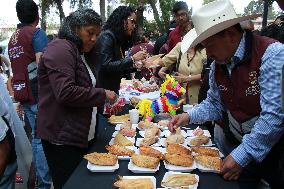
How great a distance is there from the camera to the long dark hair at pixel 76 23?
233 centimetres

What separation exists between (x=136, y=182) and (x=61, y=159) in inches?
31.9

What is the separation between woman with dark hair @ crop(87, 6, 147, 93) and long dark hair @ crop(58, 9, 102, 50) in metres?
1.07

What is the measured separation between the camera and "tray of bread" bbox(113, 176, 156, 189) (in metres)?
1.74

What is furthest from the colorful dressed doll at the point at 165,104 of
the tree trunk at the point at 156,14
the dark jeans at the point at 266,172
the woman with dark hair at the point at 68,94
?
the tree trunk at the point at 156,14

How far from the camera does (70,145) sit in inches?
91.4

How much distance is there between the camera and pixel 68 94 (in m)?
2.16

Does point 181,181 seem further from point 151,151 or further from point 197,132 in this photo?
point 197,132

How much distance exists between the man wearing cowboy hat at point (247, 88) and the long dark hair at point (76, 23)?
2.38 feet

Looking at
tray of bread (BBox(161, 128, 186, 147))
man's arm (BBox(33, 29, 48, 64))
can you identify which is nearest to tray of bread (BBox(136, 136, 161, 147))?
tray of bread (BBox(161, 128, 186, 147))

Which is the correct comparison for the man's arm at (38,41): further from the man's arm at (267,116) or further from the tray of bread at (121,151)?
the man's arm at (267,116)

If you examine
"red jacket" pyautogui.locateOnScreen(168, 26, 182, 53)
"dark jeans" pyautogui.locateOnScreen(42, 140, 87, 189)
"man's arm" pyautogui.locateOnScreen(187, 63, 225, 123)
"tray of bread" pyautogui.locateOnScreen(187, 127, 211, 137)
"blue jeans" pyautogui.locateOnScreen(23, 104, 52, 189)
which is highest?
"red jacket" pyautogui.locateOnScreen(168, 26, 182, 53)

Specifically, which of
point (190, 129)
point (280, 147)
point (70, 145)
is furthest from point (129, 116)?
point (280, 147)

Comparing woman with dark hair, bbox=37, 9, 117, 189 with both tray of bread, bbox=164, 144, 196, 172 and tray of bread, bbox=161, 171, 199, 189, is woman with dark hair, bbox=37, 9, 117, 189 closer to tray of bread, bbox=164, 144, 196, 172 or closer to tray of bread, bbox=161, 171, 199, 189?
tray of bread, bbox=164, 144, 196, 172

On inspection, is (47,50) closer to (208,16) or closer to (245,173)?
(208,16)
